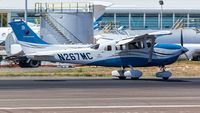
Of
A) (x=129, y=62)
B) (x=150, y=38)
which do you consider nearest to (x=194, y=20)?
(x=150, y=38)

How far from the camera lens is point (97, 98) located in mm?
21938

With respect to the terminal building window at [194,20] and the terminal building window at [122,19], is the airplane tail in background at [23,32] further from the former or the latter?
the terminal building window at [122,19]

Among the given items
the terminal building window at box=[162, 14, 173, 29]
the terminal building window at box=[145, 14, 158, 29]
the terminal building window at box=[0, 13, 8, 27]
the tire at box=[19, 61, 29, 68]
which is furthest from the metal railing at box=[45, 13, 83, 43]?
the terminal building window at box=[0, 13, 8, 27]

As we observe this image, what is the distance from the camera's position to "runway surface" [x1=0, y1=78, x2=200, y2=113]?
A: 728 inches

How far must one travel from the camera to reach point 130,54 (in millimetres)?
35688

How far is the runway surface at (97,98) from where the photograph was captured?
18484mm

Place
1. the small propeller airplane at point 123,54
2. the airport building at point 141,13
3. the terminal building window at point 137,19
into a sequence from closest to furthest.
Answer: the small propeller airplane at point 123,54 < the airport building at point 141,13 < the terminal building window at point 137,19

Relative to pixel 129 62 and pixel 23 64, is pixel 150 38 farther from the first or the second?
pixel 23 64

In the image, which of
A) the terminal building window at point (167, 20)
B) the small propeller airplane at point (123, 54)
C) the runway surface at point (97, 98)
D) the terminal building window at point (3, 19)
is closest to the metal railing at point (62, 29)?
the small propeller airplane at point (123, 54)

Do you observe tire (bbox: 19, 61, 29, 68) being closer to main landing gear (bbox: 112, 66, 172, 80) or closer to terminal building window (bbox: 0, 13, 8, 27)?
main landing gear (bbox: 112, 66, 172, 80)

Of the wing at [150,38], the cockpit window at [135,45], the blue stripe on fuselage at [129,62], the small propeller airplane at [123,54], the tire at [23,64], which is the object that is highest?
the wing at [150,38]

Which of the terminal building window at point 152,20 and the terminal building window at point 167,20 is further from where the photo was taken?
the terminal building window at point 152,20

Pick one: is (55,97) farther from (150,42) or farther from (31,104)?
(150,42)

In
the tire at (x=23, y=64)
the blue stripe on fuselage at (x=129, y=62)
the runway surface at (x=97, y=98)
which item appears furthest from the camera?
the tire at (x=23, y=64)
